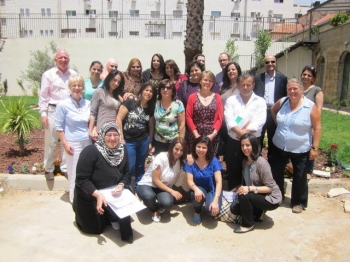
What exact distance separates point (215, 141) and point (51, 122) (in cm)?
242

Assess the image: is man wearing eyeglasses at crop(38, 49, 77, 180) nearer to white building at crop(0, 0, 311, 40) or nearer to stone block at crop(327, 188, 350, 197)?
stone block at crop(327, 188, 350, 197)

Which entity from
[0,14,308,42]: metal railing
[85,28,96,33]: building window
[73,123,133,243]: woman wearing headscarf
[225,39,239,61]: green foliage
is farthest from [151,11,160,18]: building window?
[73,123,133,243]: woman wearing headscarf

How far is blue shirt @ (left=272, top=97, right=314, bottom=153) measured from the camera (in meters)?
4.20

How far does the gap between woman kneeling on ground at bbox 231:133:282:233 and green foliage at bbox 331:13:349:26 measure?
15.8m

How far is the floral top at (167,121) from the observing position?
4.43 m

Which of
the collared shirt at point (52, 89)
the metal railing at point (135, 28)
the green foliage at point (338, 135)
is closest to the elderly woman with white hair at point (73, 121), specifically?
the collared shirt at point (52, 89)

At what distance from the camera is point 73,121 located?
432 cm

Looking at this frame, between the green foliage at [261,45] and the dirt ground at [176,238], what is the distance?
1892 cm

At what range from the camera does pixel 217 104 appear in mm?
4465

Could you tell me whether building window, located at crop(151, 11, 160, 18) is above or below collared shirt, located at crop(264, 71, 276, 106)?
above

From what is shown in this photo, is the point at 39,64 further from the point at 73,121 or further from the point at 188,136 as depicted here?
the point at 188,136

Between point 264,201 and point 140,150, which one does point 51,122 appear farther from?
point 264,201

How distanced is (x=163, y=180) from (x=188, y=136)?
0.79 metres

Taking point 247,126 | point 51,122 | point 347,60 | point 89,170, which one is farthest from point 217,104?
point 347,60
